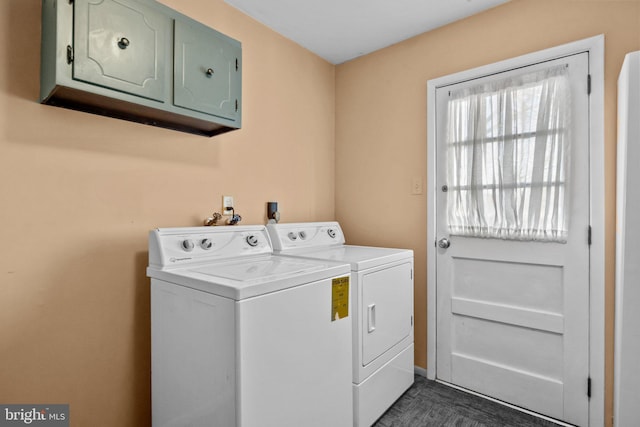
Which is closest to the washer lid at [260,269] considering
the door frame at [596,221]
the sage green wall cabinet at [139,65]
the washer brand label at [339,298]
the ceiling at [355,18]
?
the washer brand label at [339,298]

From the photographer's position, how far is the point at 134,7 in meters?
1.37

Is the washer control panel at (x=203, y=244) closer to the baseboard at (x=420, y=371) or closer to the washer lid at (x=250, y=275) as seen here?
the washer lid at (x=250, y=275)

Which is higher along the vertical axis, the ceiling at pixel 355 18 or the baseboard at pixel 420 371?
the ceiling at pixel 355 18

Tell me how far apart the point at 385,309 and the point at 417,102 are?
59.3 inches

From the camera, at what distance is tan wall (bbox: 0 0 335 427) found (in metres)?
1.33

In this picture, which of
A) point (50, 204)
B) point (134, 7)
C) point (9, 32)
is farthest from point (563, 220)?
point (9, 32)

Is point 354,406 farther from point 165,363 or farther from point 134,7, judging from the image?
point 134,7

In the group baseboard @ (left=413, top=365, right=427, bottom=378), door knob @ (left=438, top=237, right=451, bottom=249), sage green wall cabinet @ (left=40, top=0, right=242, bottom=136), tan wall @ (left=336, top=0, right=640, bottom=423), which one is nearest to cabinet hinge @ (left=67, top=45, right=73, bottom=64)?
sage green wall cabinet @ (left=40, top=0, right=242, bottom=136)

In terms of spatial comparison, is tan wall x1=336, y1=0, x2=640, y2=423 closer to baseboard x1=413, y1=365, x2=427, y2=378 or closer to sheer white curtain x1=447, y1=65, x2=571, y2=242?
baseboard x1=413, y1=365, x2=427, y2=378

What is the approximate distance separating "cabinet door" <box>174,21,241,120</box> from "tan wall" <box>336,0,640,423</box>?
1263 mm

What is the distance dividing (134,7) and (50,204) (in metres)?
0.90

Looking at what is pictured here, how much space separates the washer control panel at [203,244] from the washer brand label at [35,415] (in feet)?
2.33

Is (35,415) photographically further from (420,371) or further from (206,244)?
(420,371)

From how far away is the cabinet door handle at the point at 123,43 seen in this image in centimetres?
133
